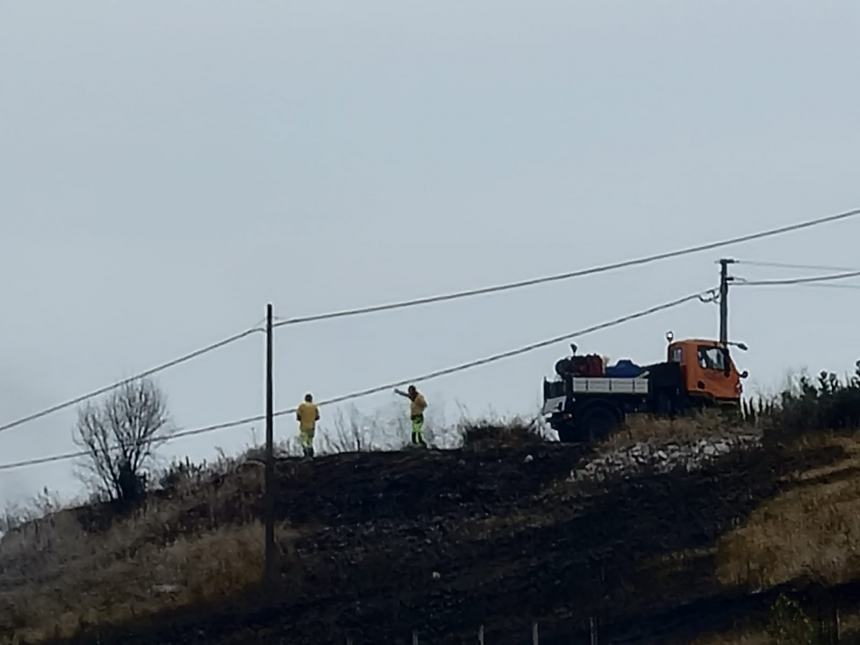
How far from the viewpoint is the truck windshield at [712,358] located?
132ft

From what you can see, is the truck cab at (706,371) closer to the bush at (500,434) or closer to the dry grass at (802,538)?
the bush at (500,434)

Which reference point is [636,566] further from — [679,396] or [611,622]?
[679,396]

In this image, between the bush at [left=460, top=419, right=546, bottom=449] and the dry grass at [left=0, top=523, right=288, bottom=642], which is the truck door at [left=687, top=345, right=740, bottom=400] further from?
the dry grass at [left=0, top=523, right=288, bottom=642]

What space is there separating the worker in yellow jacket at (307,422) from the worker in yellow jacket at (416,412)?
73.2 inches

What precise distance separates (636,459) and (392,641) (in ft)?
26.7

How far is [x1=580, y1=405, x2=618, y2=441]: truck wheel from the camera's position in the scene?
1563 inches

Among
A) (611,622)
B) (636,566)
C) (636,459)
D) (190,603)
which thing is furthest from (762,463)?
(190,603)

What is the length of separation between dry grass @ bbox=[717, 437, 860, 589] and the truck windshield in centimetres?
550

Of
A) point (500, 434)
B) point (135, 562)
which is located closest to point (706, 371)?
point (500, 434)

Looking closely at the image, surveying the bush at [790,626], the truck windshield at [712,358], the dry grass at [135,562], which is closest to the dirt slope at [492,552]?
the dry grass at [135,562]

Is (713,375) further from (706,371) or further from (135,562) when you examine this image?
(135,562)

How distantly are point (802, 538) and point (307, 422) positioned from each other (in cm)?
1302

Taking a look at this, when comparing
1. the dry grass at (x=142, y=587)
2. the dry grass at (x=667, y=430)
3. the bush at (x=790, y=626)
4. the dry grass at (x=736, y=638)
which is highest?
the dry grass at (x=667, y=430)

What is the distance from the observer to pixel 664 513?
1372 inches
